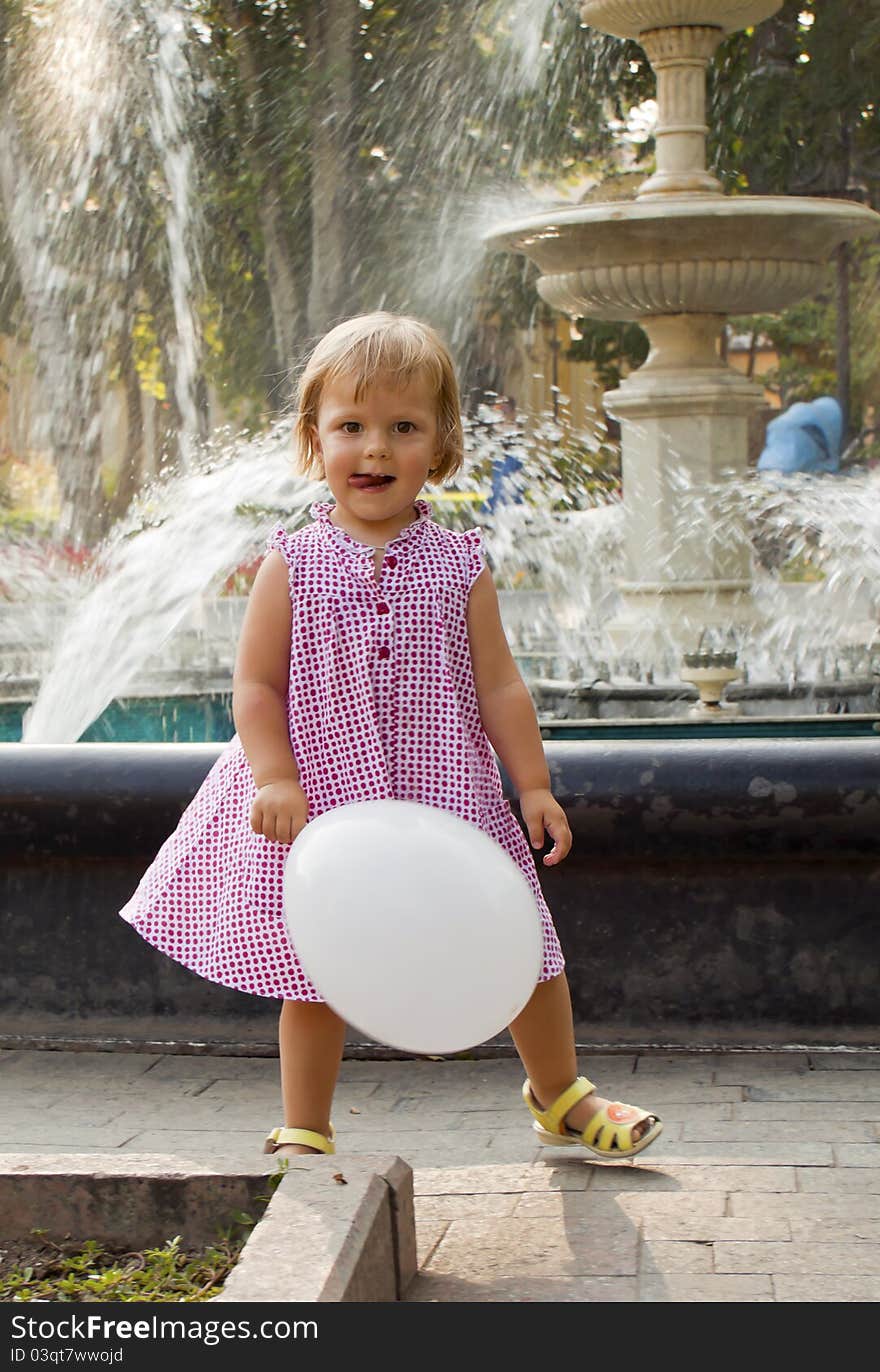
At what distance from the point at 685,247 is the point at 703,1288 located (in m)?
5.81

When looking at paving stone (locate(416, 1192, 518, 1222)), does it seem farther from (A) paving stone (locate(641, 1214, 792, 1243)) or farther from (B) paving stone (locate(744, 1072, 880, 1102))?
(B) paving stone (locate(744, 1072, 880, 1102))

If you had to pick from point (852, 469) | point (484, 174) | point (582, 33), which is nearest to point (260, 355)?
point (484, 174)

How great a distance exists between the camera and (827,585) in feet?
33.3

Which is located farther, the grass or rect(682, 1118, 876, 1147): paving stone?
rect(682, 1118, 876, 1147): paving stone

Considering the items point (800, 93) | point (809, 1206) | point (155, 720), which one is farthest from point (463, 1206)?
point (800, 93)

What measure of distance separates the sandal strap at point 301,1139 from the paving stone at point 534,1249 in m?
0.26

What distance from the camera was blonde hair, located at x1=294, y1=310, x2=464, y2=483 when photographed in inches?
103

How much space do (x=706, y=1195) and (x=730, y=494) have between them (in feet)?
18.8

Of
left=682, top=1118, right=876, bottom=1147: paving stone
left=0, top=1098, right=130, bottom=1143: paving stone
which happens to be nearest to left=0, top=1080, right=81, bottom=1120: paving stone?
left=0, top=1098, right=130, bottom=1143: paving stone

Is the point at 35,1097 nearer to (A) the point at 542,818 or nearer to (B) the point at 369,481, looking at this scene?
(A) the point at 542,818

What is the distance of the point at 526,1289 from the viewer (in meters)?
2.31

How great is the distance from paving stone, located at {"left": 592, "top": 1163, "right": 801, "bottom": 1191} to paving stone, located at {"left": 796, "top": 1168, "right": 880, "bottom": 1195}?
0.04ft

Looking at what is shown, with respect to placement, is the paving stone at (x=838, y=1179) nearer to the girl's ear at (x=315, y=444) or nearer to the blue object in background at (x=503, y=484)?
the girl's ear at (x=315, y=444)

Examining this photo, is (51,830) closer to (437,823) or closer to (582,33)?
(437,823)
